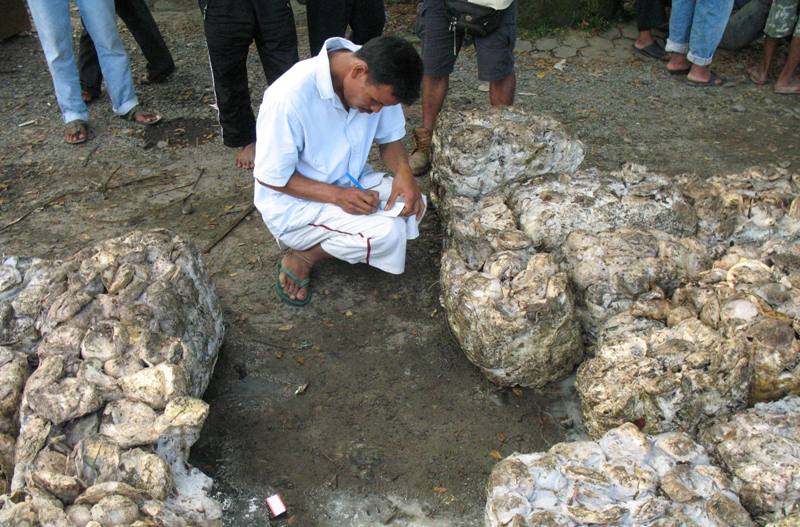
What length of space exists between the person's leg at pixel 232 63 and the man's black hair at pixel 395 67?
1522 mm

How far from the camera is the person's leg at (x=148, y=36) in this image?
539 centimetres

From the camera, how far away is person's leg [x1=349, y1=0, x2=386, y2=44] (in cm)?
466

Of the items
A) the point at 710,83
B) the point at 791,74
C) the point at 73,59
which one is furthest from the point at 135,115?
the point at 791,74

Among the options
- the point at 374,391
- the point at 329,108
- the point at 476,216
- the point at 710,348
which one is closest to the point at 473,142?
the point at 476,216

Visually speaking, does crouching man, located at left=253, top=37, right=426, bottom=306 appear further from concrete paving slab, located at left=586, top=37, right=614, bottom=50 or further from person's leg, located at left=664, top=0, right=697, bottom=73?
concrete paving slab, located at left=586, top=37, right=614, bottom=50

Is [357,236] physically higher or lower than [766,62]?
higher

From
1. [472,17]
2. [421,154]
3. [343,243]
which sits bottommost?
[421,154]

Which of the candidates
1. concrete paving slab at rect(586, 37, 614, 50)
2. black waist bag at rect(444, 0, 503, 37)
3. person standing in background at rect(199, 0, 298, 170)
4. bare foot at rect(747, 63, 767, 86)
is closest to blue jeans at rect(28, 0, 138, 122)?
person standing in background at rect(199, 0, 298, 170)

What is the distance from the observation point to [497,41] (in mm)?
4078

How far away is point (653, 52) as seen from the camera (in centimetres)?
610

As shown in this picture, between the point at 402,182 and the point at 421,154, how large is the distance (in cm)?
114

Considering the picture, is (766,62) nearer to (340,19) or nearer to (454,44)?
(454,44)

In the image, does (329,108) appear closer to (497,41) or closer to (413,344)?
(413,344)

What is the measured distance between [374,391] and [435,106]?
2.12 meters
